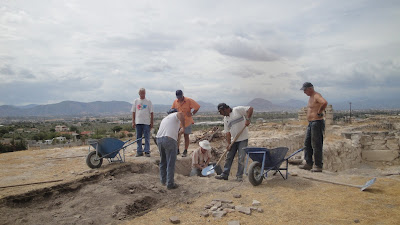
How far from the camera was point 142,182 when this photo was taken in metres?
5.49

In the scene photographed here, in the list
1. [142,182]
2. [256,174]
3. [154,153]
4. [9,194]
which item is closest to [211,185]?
[256,174]

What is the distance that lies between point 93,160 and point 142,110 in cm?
187

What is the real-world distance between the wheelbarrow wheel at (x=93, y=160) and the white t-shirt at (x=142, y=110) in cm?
153

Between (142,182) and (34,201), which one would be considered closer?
(34,201)

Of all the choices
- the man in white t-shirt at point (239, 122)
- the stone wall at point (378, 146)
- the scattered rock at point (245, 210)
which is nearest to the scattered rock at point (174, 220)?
the scattered rock at point (245, 210)

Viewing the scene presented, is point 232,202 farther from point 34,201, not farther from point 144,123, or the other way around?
point 144,123

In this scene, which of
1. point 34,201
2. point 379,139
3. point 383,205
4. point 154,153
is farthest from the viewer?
point 379,139

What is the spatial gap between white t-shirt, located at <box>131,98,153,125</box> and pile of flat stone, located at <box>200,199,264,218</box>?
12.9ft

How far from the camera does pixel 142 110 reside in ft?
25.1

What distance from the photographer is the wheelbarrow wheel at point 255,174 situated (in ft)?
16.9

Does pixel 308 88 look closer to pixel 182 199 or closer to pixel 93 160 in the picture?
pixel 182 199

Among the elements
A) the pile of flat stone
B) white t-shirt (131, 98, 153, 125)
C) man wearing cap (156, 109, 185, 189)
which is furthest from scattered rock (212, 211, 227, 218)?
white t-shirt (131, 98, 153, 125)

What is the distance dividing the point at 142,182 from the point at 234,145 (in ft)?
7.10

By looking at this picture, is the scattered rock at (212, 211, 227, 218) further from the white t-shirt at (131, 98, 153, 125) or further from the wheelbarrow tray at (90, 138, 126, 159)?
the white t-shirt at (131, 98, 153, 125)
